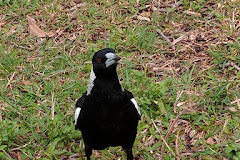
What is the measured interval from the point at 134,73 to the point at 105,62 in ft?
5.24

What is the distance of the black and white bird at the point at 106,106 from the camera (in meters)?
2.67

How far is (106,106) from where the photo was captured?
269 cm

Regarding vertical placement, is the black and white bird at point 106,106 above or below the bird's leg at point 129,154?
above

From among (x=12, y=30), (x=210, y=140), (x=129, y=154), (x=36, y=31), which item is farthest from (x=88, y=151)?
(x=12, y=30)

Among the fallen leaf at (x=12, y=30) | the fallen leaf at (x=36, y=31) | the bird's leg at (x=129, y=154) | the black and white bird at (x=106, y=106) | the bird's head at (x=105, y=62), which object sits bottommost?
the bird's leg at (x=129, y=154)

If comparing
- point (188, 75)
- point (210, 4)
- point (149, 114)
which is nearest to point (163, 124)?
point (149, 114)

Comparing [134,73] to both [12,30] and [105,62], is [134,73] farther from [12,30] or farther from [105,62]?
[12,30]

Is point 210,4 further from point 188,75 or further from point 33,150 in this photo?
point 33,150

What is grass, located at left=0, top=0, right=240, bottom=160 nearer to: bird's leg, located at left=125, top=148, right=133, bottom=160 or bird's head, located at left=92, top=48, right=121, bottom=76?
bird's leg, located at left=125, top=148, right=133, bottom=160

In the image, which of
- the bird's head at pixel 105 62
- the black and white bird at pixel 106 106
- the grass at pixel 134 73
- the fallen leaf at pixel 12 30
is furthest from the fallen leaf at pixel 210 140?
the fallen leaf at pixel 12 30

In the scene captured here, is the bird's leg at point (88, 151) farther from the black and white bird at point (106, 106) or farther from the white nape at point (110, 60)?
the white nape at point (110, 60)

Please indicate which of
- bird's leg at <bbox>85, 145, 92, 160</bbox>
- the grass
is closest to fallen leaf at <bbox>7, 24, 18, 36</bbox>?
the grass

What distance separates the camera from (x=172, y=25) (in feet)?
16.5

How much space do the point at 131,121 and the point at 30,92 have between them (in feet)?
5.62
